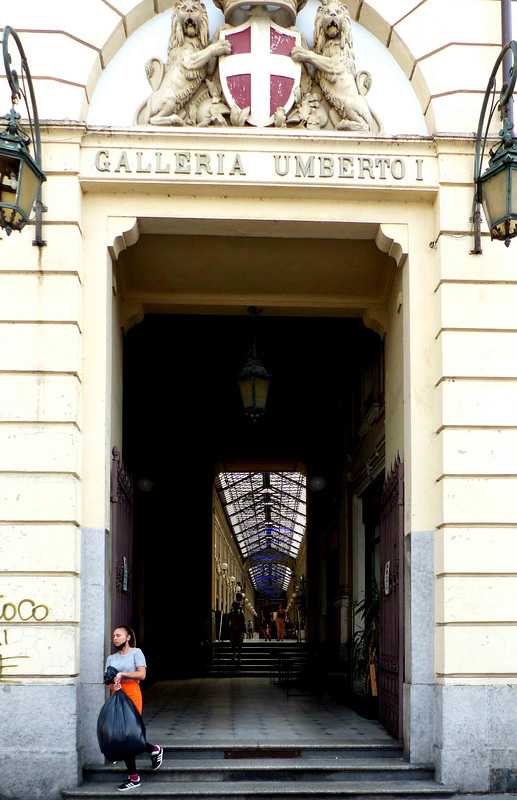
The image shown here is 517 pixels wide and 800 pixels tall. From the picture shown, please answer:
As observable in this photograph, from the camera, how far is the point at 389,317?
11320mm

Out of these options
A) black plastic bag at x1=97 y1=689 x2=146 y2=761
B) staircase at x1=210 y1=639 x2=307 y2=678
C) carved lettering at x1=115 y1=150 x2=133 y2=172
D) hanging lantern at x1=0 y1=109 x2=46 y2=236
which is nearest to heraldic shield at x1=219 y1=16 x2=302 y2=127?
carved lettering at x1=115 y1=150 x2=133 y2=172

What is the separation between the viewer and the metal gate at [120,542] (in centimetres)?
948

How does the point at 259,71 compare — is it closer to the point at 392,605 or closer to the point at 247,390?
the point at 247,390

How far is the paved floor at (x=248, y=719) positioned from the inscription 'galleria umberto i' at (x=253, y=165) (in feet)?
18.0

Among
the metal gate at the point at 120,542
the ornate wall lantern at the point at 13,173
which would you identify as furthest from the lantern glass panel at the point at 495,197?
the metal gate at the point at 120,542

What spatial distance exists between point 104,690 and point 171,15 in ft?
21.8

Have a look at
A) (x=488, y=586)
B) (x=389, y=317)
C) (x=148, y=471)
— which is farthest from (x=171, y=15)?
(x=148, y=471)

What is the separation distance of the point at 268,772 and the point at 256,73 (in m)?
6.60

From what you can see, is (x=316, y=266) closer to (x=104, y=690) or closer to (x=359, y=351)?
(x=359, y=351)

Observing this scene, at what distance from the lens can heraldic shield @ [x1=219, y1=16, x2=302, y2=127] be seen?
30.6 feet

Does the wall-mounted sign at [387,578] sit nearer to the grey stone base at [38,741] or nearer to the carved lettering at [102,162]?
the grey stone base at [38,741]

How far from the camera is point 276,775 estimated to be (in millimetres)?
8383

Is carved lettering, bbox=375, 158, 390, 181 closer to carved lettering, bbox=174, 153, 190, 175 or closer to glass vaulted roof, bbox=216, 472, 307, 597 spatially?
carved lettering, bbox=174, 153, 190, 175

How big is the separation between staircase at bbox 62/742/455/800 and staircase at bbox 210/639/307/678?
11762 millimetres
